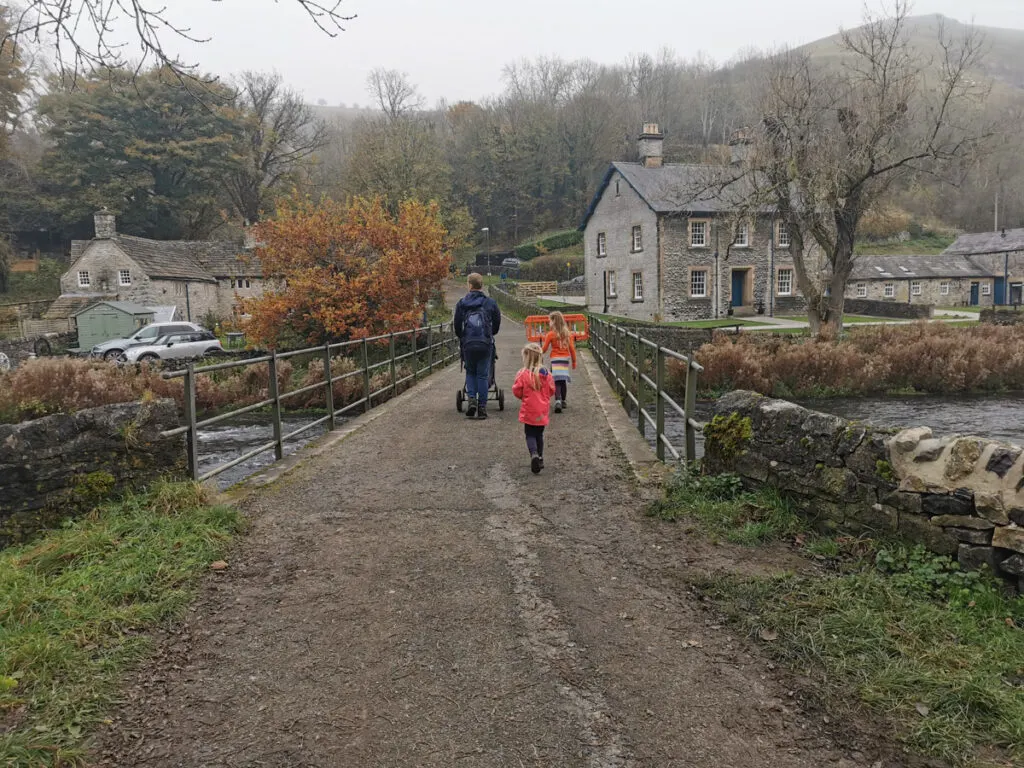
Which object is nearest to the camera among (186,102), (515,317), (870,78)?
(870,78)

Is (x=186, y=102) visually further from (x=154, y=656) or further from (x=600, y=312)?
(x=154, y=656)

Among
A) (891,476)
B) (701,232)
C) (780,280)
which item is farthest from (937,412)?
(780,280)

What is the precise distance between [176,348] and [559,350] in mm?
21559

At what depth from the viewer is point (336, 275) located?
21641 mm

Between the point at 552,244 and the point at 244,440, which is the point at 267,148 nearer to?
the point at 552,244

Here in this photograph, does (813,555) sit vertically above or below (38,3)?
below

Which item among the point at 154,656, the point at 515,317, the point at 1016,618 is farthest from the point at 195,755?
the point at 515,317

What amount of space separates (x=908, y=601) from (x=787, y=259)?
38987 millimetres

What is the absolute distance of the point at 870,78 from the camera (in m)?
23.2

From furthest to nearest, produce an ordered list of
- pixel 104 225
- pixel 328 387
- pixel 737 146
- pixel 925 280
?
1. pixel 925 280
2. pixel 104 225
3. pixel 737 146
4. pixel 328 387

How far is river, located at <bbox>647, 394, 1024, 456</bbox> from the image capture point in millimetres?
15305

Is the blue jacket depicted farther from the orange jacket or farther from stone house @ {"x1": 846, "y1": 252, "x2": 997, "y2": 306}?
stone house @ {"x1": 846, "y1": 252, "x2": 997, "y2": 306}

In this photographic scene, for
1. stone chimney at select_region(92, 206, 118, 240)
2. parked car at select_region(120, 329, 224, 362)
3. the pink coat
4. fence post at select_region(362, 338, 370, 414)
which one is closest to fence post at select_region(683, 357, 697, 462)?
the pink coat

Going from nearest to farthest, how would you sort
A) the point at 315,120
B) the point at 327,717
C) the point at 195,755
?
the point at 195,755 < the point at 327,717 < the point at 315,120
